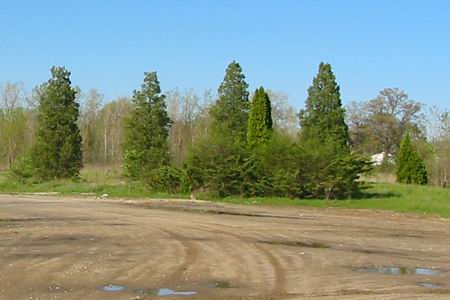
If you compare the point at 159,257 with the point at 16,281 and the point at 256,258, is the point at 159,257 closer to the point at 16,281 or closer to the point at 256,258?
the point at 256,258

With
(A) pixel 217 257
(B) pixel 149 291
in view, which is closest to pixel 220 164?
(A) pixel 217 257

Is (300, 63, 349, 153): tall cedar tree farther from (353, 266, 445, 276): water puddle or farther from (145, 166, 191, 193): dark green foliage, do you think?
(353, 266, 445, 276): water puddle

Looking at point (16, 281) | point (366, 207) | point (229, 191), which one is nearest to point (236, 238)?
point (16, 281)

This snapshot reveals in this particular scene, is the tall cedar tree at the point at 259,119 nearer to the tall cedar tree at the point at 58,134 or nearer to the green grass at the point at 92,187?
the green grass at the point at 92,187

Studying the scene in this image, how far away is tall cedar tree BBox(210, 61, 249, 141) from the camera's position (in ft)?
197

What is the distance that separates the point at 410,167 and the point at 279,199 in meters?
23.1

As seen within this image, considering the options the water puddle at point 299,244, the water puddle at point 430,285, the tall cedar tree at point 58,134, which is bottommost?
the water puddle at point 430,285

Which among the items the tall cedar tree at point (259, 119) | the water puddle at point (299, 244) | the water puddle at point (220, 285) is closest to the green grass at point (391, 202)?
the tall cedar tree at point (259, 119)

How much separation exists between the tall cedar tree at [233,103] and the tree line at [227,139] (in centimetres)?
9

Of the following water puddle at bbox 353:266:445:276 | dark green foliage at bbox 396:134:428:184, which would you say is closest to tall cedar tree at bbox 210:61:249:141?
dark green foliage at bbox 396:134:428:184

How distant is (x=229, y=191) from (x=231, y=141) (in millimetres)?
3139

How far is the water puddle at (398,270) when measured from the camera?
14484mm

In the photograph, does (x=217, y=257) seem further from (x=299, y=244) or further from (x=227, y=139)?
(x=227, y=139)

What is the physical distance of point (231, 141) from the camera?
4284cm
